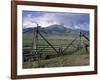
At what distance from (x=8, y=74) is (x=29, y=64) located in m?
0.22

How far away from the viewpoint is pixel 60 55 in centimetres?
205

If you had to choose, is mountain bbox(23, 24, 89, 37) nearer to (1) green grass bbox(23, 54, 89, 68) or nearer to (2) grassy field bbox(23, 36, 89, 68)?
(2) grassy field bbox(23, 36, 89, 68)

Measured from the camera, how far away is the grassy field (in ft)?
6.47

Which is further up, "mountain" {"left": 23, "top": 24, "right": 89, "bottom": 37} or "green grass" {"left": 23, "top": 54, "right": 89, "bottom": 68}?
"mountain" {"left": 23, "top": 24, "right": 89, "bottom": 37}

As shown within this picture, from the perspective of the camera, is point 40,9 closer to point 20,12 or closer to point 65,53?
point 20,12

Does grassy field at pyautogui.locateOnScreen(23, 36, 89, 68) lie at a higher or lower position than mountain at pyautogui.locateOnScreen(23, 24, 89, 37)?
lower

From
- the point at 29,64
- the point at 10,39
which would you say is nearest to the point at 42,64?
the point at 29,64

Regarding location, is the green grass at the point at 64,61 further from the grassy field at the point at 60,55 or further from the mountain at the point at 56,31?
the mountain at the point at 56,31

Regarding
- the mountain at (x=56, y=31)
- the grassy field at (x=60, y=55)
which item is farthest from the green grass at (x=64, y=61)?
the mountain at (x=56, y=31)

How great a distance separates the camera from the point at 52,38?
2.03m

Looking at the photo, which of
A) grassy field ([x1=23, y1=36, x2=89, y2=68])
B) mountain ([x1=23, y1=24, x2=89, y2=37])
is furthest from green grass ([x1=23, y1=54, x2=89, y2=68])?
mountain ([x1=23, y1=24, x2=89, y2=37])

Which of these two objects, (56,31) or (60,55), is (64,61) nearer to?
(60,55)

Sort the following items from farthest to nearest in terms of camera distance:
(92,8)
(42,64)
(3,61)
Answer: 1. (92,8)
2. (42,64)
3. (3,61)

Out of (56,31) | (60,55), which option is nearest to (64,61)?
(60,55)
